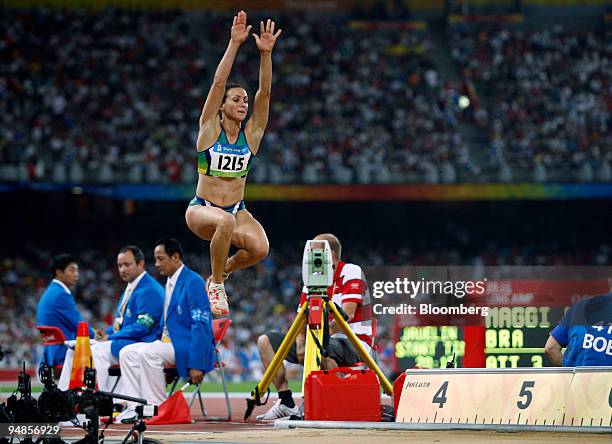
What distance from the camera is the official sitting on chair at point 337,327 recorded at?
10.4m

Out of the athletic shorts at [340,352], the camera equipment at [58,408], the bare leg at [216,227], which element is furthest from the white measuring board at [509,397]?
the camera equipment at [58,408]

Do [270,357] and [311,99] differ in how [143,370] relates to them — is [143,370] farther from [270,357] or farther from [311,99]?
[311,99]

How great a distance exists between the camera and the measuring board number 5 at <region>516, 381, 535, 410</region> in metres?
8.48

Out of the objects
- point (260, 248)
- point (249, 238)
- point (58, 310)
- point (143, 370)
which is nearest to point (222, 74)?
point (249, 238)

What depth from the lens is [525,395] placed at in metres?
8.51

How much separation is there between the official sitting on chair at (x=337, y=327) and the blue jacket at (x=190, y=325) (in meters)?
0.55

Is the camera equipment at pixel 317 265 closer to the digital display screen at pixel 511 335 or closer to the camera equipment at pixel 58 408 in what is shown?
the digital display screen at pixel 511 335

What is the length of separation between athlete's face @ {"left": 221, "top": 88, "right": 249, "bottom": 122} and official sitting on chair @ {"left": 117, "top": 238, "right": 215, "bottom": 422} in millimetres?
2323

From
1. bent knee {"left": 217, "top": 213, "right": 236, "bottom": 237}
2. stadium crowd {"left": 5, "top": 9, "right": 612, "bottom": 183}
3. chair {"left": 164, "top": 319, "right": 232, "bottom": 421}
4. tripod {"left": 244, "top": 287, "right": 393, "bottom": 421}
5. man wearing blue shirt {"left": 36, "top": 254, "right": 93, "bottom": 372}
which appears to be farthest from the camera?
stadium crowd {"left": 5, "top": 9, "right": 612, "bottom": 183}

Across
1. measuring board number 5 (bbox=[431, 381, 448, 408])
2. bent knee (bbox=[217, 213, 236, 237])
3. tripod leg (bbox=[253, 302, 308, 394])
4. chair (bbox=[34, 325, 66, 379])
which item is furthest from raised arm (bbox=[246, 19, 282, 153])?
chair (bbox=[34, 325, 66, 379])

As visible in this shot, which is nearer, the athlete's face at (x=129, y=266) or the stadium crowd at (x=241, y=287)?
the athlete's face at (x=129, y=266)

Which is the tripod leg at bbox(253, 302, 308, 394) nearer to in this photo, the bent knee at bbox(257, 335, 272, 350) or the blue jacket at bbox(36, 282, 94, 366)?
the bent knee at bbox(257, 335, 272, 350)

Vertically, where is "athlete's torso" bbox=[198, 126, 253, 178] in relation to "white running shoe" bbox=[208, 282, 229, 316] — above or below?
above

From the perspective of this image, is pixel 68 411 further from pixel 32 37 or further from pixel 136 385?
pixel 32 37
